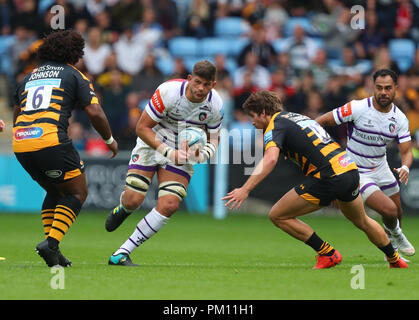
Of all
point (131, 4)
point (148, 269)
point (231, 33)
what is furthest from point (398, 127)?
point (131, 4)

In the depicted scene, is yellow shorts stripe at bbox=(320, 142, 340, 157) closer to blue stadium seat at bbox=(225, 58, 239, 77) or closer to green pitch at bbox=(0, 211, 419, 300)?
green pitch at bbox=(0, 211, 419, 300)

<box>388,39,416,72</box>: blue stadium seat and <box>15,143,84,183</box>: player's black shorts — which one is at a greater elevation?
<box>388,39,416,72</box>: blue stadium seat

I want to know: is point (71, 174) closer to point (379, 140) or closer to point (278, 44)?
point (379, 140)

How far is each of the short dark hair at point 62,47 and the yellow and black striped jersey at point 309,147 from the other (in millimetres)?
2118

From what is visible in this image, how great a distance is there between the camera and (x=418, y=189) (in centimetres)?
1620

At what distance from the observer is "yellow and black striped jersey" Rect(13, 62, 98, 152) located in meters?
7.99

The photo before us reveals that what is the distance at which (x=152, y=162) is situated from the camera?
9.25 m

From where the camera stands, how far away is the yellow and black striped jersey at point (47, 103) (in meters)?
7.99

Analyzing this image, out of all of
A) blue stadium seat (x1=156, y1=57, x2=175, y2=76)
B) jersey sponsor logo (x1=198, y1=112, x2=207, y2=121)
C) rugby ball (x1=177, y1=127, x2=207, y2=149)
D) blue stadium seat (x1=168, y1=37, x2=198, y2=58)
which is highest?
blue stadium seat (x1=168, y1=37, x2=198, y2=58)

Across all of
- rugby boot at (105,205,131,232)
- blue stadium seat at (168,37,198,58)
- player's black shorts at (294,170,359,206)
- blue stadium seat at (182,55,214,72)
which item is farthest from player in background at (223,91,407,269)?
blue stadium seat at (168,37,198,58)

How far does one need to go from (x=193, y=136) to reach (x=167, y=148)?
0.61m

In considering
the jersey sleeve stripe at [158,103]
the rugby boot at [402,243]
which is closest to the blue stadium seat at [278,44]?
the rugby boot at [402,243]

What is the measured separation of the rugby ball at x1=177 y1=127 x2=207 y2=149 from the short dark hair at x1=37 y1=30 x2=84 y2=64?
1.59 m
